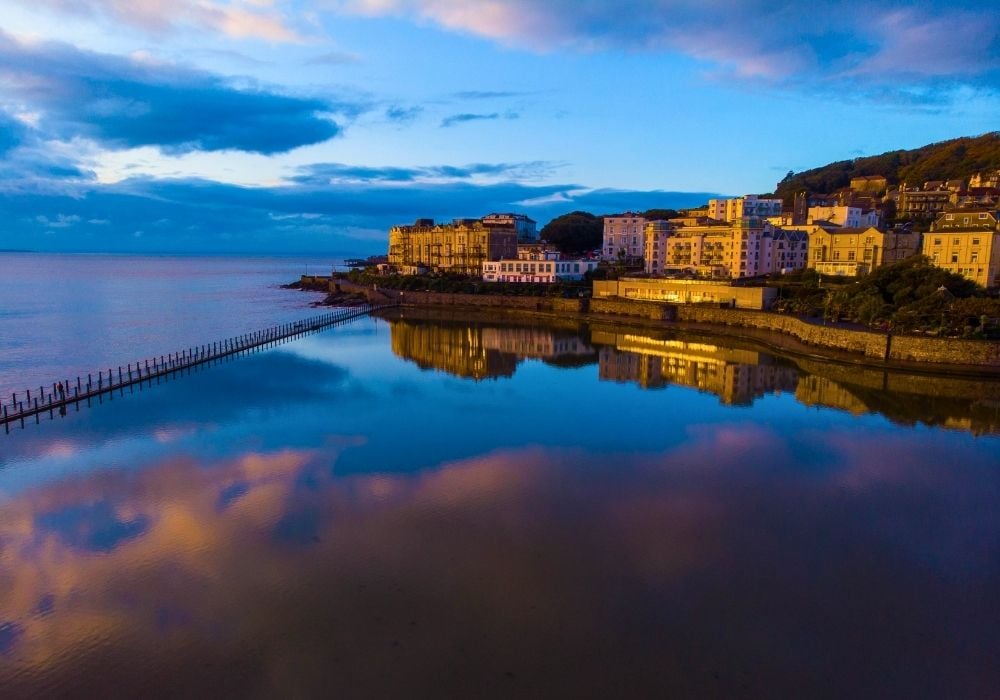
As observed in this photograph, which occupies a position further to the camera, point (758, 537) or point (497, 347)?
point (497, 347)

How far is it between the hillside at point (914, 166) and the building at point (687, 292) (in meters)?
46.4

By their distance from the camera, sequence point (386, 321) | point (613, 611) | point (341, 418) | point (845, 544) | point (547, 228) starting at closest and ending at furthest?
1. point (613, 611)
2. point (845, 544)
3. point (341, 418)
4. point (386, 321)
5. point (547, 228)

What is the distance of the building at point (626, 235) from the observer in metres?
71.6

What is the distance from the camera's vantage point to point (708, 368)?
31.6 m

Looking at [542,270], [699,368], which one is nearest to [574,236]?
[542,270]

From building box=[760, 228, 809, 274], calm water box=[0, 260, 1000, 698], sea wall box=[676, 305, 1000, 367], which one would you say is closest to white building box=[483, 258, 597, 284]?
building box=[760, 228, 809, 274]

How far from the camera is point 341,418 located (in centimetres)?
2170

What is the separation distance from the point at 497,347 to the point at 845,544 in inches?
1095

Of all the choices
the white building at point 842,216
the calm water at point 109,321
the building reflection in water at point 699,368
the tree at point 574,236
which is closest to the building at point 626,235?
the tree at point 574,236

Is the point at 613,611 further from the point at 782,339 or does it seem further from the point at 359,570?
the point at 782,339

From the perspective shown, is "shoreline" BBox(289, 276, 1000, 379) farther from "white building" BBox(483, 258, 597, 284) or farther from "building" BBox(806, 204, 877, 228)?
"building" BBox(806, 204, 877, 228)

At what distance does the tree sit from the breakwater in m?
24.2

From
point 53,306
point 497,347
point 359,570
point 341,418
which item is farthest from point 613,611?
point 53,306

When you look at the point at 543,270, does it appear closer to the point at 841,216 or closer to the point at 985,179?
the point at 841,216
